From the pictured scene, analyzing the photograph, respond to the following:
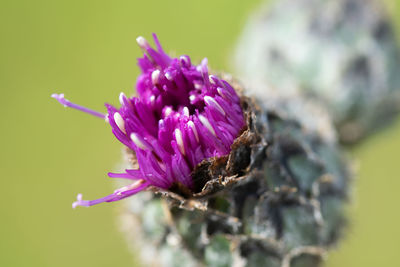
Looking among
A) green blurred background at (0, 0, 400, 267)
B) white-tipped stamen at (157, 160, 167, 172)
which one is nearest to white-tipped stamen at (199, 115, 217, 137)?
white-tipped stamen at (157, 160, 167, 172)

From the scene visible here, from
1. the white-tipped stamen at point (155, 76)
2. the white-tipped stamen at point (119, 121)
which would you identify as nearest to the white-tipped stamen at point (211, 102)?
the white-tipped stamen at point (155, 76)

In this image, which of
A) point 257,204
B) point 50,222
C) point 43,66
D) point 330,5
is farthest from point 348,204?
point 43,66

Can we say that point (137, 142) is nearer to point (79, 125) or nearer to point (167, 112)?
point (167, 112)

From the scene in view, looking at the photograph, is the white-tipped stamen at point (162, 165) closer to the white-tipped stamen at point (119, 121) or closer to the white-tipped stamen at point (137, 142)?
the white-tipped stamen at point (137, 142)

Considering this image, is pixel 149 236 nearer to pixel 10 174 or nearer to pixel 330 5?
pixel 330 5

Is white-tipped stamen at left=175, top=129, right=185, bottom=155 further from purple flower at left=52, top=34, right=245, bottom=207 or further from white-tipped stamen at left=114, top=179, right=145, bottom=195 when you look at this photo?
white-tipped stamen at left=114, top=179, right=145, bottom=195

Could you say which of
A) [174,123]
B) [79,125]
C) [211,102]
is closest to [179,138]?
[174,123]
